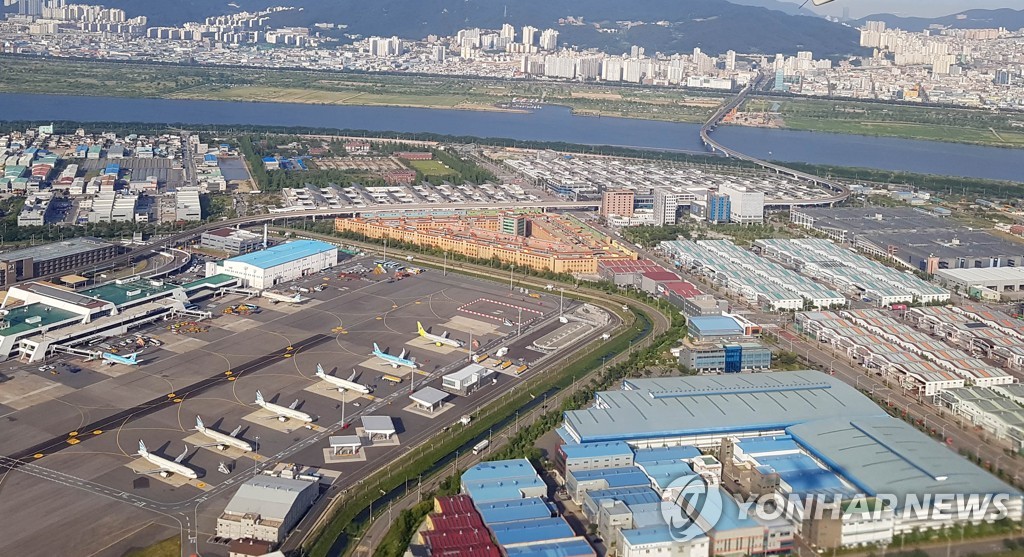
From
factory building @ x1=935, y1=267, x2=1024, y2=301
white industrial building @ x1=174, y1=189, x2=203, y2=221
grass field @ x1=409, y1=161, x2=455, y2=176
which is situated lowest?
factory building @ x1=935, y1=267, x2=1024, y2=301

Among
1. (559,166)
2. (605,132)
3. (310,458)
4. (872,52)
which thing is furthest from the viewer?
(872,52)

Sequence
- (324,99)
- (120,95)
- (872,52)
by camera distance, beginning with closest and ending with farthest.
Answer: (120,95), (324,99), (872,52)

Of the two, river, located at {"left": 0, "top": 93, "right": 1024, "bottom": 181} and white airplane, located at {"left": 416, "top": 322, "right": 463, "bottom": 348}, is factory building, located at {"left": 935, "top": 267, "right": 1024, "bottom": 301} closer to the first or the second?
white airplane, located at {"left": 416, "top": 322, "right": 463, "bottom": 348}

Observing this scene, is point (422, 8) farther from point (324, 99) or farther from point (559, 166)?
point (559, 166)

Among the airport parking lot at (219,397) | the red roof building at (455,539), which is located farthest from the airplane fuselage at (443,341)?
the red roof building at (455,539)

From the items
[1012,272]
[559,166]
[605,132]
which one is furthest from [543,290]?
[605,132]

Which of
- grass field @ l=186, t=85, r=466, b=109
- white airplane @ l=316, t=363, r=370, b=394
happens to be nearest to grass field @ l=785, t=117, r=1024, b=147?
grass field @ l=186, t=85, r=466, b=109

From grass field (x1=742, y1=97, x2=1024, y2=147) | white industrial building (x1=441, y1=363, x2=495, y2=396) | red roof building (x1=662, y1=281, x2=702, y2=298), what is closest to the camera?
white industrial building (x1=441, y1=363, x2=495, y2=396)
